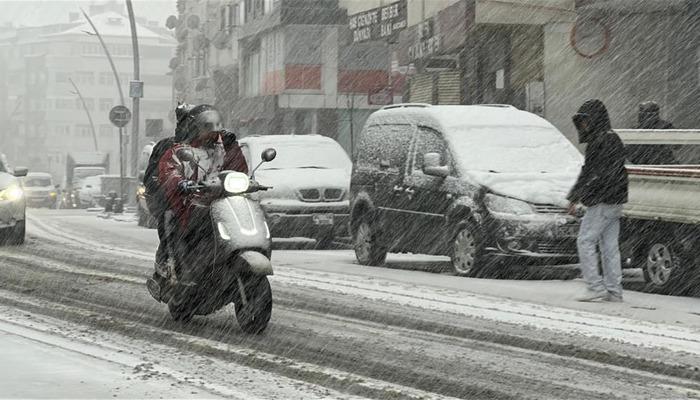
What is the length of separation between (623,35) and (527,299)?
46.7ft

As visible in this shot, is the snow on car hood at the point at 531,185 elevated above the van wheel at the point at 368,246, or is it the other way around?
the snow on car hood at the point at 531,185

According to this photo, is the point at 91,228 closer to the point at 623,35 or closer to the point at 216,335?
the point at 623,35

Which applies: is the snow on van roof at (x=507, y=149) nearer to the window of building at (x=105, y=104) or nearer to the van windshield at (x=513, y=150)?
the van windshield at (x=513, y=150)

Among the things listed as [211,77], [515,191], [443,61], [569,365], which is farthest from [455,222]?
[211,77]

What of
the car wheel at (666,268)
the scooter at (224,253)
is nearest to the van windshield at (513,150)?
the car wheel at (666,268)

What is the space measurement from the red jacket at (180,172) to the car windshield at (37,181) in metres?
50.6

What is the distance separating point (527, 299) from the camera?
13211mm

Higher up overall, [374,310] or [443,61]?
[443,61]

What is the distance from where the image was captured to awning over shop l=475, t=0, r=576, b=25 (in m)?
27.2

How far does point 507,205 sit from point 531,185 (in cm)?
39

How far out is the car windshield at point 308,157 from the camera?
22328 mm

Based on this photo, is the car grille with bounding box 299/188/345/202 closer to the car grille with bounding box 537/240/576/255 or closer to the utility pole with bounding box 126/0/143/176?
the car grille with bounding box 537/240/576/255

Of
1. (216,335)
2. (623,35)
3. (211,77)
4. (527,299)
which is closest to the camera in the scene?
(216,335)

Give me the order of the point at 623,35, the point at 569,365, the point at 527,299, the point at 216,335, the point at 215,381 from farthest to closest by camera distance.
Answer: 1. the point at 623,35
2. the point at 527,299
3. the point at 216,335
4. the point at 569,365
5. the point at 215,381
